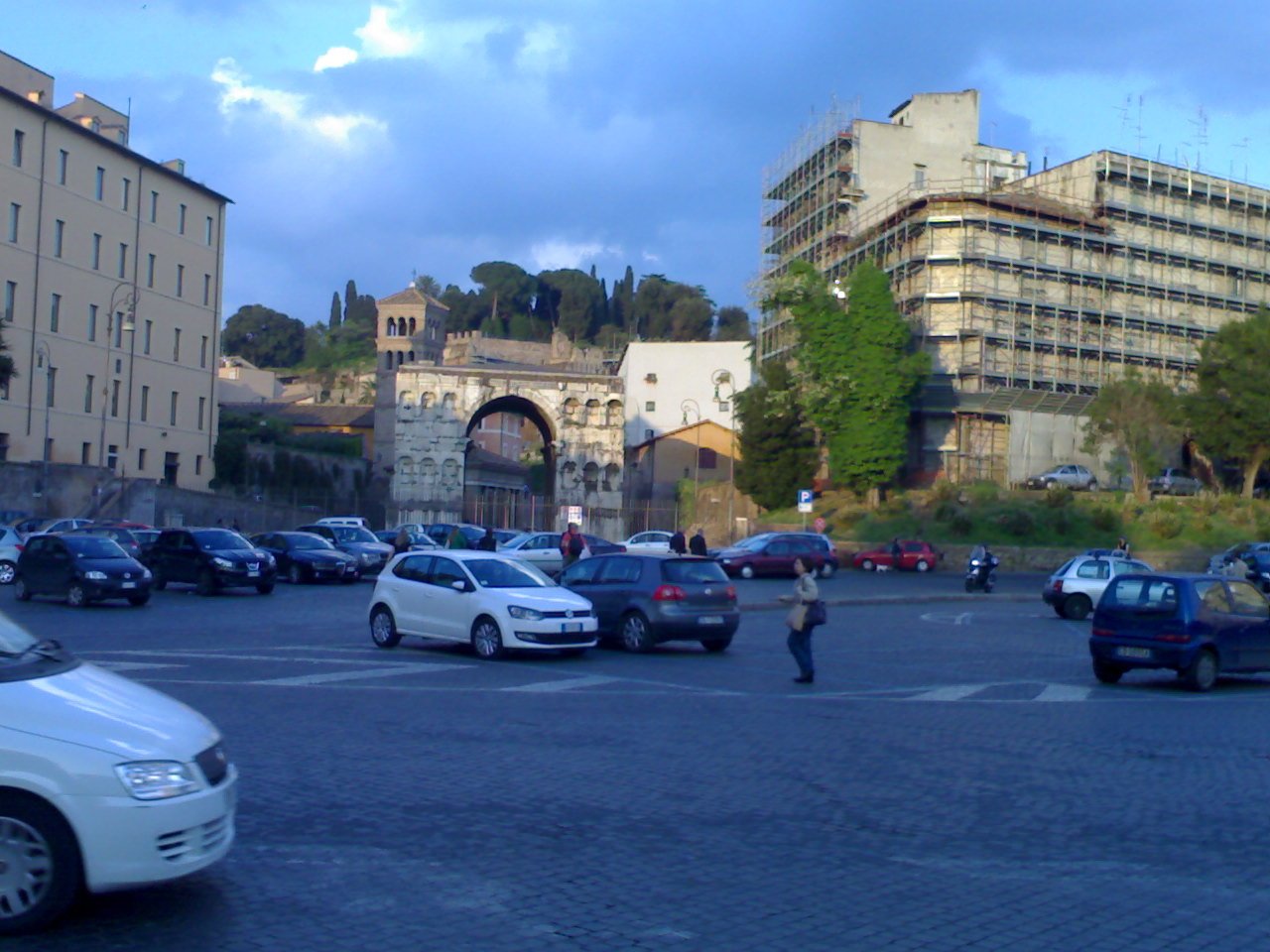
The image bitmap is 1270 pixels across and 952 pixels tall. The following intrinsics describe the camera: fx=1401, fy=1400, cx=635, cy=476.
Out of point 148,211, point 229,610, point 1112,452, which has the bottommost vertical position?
point 229,610

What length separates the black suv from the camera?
3350cm

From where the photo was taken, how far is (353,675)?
17.5 metres

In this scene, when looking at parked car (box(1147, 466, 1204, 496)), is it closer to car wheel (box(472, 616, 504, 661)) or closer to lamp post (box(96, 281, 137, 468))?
lamp post (box(96, 281, 137, 468))

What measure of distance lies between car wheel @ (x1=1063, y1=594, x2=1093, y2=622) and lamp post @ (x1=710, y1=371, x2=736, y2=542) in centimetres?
3473

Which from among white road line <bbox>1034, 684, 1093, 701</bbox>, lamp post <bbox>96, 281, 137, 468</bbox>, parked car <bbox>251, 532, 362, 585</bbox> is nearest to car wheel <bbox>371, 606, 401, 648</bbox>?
white road line <bbox>1034, 684, 1093, 701</bbox>

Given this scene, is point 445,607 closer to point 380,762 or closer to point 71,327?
point 380,762

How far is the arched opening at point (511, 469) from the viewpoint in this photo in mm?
78000

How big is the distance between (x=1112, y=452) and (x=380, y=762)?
6174cm

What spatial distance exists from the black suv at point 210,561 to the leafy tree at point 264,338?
140 meters

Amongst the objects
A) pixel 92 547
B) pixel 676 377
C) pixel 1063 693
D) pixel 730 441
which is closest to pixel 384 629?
pixel 1063 693

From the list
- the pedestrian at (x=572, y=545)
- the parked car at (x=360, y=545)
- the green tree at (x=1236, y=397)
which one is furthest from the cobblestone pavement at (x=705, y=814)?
the green tree at (x=1236, y=397)

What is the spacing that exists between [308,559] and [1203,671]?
85.5 feet

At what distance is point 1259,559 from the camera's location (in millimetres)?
42188

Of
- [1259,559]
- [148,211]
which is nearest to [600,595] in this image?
[1259,559]
